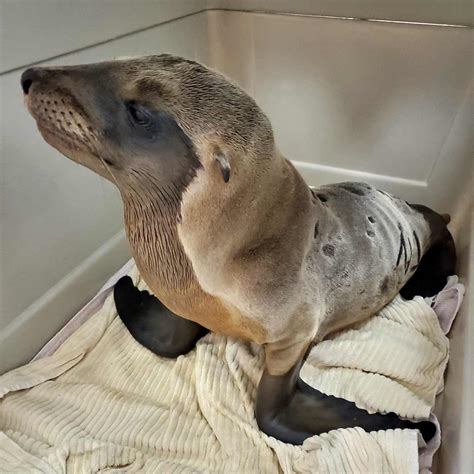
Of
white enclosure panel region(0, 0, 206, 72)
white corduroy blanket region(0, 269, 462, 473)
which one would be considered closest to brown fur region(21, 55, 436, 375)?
white corduroy blanket region(0, 269, 462, 473)

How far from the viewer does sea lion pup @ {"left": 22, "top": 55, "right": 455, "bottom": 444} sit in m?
0.63

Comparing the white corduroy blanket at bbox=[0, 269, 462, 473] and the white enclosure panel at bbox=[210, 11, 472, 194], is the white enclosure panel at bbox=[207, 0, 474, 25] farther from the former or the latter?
the white corduroy blanket at bbox=[0, 269, 462, 473]

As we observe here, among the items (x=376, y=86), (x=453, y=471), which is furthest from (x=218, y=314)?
(x=376, y=86)

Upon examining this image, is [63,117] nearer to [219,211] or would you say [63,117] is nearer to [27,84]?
[27,84]

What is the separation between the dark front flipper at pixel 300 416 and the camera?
2.89 feet

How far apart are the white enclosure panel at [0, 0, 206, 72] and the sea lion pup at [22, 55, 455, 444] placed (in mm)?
245

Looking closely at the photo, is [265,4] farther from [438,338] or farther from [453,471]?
[453,471]

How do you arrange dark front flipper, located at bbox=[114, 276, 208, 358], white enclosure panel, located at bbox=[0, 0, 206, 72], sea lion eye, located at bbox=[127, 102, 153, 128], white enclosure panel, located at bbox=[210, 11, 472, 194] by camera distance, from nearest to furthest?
sea lion eye, located at bbox=[127, 102, 153, 128], white enclosure panel, located at bbox=[0, 0, 206, 72], dark front flipper, located at bbox=[114, 276, 208, 358], white enclosure panel, located at bbox=[210, 11, 472, 194]

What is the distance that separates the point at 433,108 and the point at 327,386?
0.69 meters

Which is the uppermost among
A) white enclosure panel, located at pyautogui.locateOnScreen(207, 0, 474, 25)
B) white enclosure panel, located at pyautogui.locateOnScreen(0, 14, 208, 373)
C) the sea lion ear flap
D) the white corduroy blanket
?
Result: the sea lion ear flap

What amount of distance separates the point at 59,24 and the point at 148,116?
16.4 inches

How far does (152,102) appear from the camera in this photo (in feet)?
2.04

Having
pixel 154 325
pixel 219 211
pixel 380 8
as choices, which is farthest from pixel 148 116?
pixel 380 8

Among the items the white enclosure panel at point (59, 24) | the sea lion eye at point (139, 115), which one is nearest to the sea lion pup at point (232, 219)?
the sea lion eye at point (139, 115)
